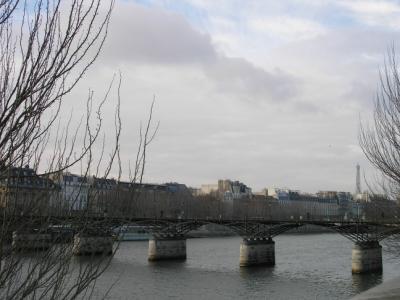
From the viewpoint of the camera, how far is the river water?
3497cm

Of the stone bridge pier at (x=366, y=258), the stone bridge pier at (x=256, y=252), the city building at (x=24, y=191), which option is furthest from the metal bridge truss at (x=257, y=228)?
the city building at (x=24, y=191)

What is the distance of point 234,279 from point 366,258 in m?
13.6

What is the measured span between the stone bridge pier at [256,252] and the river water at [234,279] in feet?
4.23

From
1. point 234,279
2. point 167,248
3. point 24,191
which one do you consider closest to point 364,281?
point 234,279

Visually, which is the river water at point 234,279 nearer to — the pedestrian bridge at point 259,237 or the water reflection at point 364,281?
the water reflection at point 364,281

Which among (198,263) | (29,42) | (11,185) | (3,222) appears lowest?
(198,263)

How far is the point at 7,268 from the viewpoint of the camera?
11.8 feet

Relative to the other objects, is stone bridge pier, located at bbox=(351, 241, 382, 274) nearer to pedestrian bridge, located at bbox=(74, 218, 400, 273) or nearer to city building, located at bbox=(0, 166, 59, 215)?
pedestrian bridge, located at bbox=(74, 218, 400, 273)

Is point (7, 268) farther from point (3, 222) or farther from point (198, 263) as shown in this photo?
point (198, 263)

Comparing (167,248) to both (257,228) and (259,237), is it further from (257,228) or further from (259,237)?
(259,237)

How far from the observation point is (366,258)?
A: 162ft

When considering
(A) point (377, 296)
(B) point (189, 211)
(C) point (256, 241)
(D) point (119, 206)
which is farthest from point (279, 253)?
(D) point (119, 206)

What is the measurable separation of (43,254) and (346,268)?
170ft

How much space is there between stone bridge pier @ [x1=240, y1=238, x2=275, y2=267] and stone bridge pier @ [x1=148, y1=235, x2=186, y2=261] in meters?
7.79
